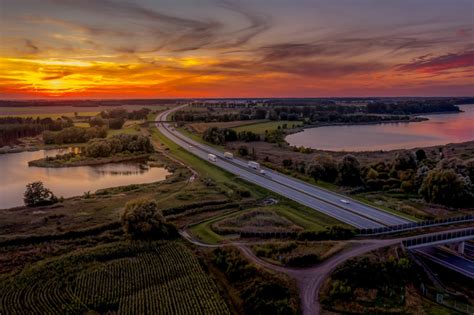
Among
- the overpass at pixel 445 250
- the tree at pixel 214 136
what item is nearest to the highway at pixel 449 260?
the overpass at pixel 445 250

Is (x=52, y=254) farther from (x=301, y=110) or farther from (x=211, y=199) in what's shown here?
(x=301, y=110)

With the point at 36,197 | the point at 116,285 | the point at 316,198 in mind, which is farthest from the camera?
the point at 36,197

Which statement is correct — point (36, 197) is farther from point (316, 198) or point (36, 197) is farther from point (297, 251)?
point (316, 198)

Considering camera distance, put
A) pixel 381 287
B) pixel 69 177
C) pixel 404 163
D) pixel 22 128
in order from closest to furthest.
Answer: pixel 381 287
pixel 404 163
pixel 69 177
pixel 22 128

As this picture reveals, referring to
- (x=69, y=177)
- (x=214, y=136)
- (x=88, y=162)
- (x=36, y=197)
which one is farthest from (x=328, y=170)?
(x=88, y=162)

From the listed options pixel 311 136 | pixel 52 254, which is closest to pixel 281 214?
pixel 52 254

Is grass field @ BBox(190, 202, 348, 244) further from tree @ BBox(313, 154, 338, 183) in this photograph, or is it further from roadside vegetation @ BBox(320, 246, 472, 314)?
tree @ BBox(313, 154, 338, 183)

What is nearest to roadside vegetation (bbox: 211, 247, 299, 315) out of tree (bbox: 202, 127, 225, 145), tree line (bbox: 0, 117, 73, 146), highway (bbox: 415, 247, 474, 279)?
highway (bbox: 415, 247, 474, 279)
